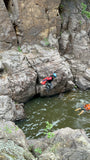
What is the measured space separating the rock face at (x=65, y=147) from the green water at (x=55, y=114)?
2875mm

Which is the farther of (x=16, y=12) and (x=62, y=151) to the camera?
(x=16, y=12)

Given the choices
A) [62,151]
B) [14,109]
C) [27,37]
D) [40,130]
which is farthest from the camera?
[27,37]

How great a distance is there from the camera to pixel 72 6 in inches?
576

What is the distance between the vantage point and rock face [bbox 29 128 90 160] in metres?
4.59

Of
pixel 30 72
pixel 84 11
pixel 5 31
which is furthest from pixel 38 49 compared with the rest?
pixel 84 11

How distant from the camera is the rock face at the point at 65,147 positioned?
15.1ft

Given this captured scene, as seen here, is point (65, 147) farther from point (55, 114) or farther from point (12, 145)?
point (55, 114)

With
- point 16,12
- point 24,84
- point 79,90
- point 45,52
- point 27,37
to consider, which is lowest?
point 79,90

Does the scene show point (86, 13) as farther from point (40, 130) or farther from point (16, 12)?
point (40, 130)

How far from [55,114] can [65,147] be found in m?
5.20

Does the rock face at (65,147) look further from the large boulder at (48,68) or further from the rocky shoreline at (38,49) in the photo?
the large boulder at (48,68)

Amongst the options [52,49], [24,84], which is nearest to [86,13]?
[52,49]

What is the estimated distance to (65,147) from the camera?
5.17m

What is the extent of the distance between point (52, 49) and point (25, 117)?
6.70 metres
